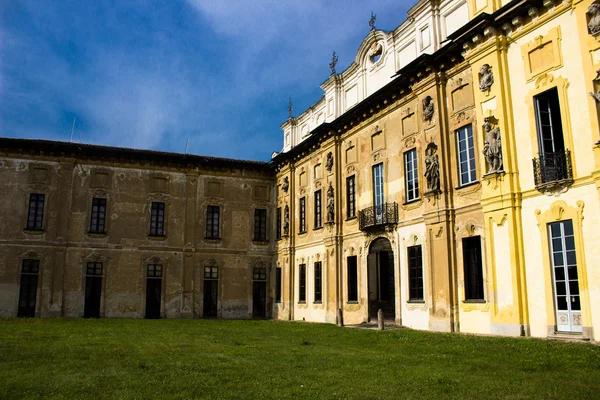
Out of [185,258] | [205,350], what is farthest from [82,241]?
[205,350]

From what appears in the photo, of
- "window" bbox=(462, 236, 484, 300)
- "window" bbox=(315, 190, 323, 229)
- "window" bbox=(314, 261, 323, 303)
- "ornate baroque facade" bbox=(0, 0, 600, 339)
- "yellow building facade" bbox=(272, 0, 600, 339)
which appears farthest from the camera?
"window" bbox=(315, 190, 323, 229)

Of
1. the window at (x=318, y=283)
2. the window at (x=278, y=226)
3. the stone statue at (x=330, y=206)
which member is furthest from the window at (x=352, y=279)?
the window at (x=278, y=226)

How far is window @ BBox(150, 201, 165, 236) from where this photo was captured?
102 feet

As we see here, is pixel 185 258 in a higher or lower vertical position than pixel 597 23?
lower

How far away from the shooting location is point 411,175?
20.0 m

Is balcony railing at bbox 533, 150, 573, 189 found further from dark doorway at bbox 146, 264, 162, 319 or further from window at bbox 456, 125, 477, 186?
dark doorway at bbox 146, 264, 162, 319

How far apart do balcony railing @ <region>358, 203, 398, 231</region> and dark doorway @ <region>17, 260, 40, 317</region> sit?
18.1m

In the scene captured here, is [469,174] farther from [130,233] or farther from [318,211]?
[130,233]

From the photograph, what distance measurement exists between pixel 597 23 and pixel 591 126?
8.46ft

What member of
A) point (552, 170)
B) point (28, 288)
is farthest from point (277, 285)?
point (552, 170)

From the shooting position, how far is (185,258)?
3123 cm

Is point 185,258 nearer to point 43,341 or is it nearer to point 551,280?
point 43,341

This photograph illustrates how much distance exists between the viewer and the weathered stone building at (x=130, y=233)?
2864cm

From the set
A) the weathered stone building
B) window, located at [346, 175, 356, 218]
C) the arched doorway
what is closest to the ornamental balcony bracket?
the arched doorway
